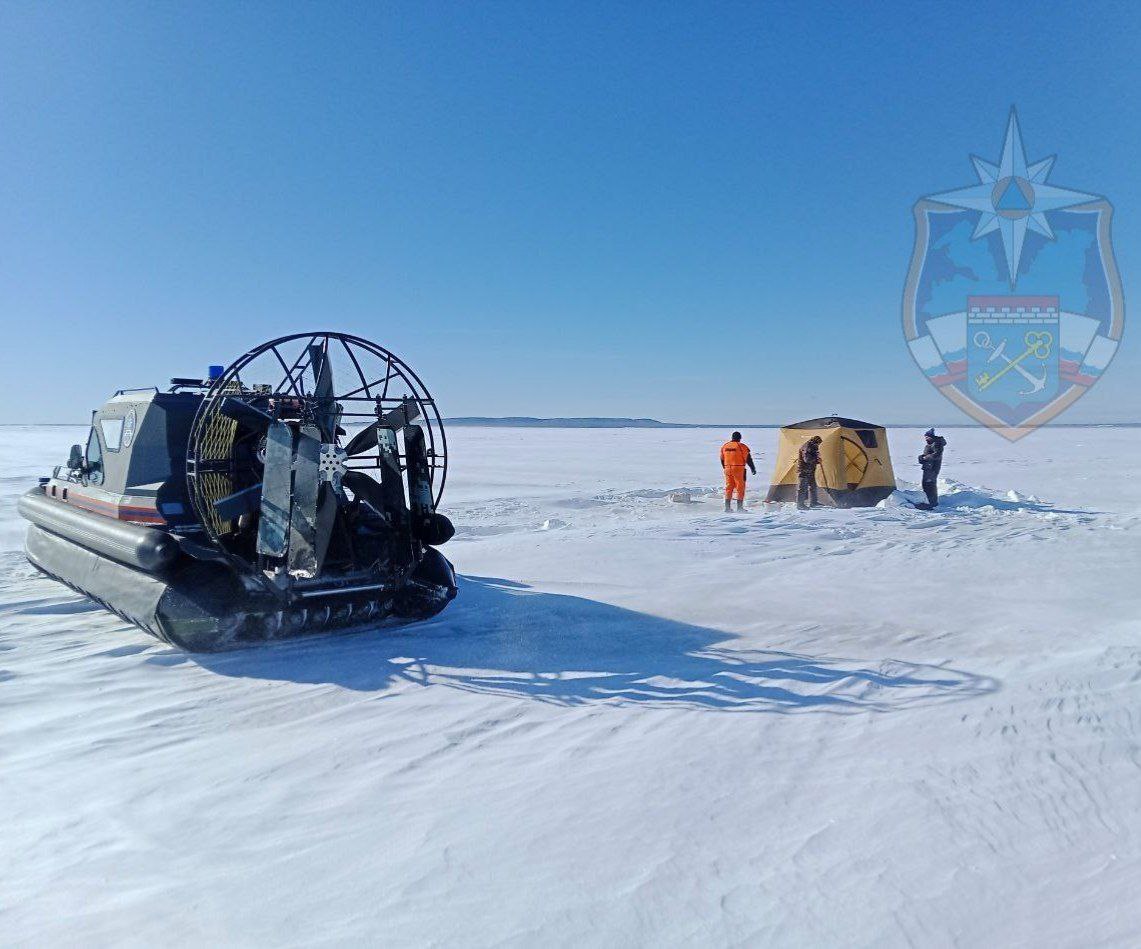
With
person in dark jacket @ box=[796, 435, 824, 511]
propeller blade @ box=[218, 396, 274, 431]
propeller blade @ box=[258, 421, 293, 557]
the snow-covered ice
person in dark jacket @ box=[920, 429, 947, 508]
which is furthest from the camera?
person in dark jacket @ box=[796, 435, 824, 511]

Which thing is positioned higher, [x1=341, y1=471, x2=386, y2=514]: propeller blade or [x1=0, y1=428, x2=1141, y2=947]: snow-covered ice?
[x1=341, y1=471, x2=386, y2=514]: propeller blade

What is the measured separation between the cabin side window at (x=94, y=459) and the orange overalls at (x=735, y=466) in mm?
9741

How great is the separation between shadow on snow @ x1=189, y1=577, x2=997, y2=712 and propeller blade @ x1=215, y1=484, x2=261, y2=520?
99 cm

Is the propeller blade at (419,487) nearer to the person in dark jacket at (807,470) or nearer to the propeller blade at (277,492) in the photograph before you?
the propeller blade at (277,492)

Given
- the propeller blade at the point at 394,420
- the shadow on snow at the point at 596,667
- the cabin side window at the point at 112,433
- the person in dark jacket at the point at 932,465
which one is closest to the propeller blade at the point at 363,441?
the propeller blade at the point at 394,420

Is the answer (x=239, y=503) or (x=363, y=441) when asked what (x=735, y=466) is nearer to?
(x=363, y=441)

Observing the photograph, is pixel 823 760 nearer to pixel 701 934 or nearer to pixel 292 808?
pixel 701 934

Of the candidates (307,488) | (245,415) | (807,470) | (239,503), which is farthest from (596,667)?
(807,470)

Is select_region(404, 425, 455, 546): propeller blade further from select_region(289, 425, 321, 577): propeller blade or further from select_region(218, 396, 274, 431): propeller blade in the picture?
select_region(218, 396, 274, 431): propeller blade

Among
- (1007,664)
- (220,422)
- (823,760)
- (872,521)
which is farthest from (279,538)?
(872,521)

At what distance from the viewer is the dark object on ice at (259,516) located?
18.2ft

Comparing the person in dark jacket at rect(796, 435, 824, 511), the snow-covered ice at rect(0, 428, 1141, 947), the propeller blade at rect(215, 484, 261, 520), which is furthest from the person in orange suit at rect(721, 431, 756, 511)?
the propeller blade at rect(215, 484, 261, 520)

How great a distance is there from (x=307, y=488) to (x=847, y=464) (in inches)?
451

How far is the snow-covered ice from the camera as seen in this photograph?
109 inches
